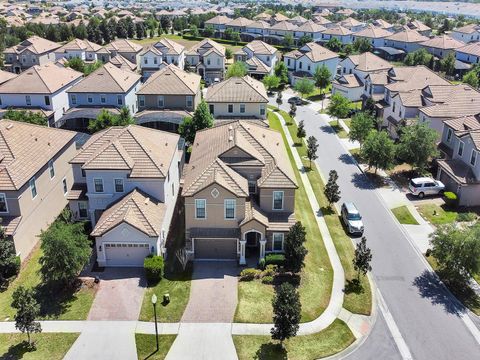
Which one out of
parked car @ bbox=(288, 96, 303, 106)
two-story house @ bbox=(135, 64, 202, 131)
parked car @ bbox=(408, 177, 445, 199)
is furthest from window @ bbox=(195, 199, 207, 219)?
parked car @ bbox=(288, 96, 303, 106)

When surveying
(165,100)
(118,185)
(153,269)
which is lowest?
(153,269)

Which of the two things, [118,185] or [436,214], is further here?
[436,214]

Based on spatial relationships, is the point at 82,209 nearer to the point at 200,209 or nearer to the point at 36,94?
the point at 200,209

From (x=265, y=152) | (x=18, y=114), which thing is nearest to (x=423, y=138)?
(x=265, y=152)

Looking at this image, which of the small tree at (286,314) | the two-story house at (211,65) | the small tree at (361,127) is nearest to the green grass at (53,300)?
the small tree at (286,314)

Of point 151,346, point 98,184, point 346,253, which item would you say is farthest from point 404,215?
point 98,184

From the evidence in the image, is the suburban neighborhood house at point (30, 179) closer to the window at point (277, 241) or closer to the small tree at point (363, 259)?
the window at point (277, 241)

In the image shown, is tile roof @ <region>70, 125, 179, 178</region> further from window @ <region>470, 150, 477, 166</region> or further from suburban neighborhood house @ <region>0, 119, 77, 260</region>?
window @ <region>470, 150, 477, 166</region>
